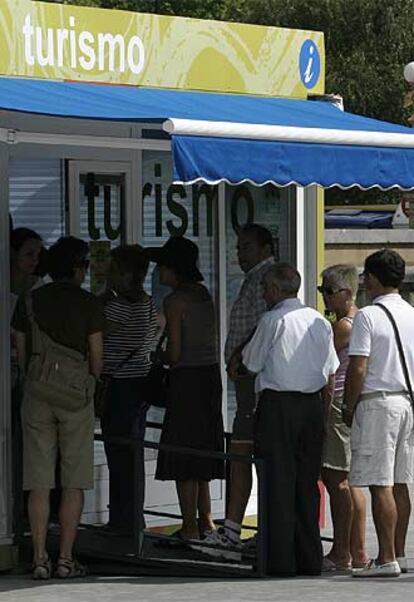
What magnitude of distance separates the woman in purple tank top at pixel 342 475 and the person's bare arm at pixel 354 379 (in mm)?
533

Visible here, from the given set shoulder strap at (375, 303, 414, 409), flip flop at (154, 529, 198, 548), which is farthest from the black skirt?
shoulder strap at (375, 303, 414, 409)

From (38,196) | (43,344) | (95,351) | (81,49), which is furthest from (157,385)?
(81,49)

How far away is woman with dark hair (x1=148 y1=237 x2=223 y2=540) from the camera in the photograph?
379 inches

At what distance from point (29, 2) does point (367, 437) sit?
116 inches

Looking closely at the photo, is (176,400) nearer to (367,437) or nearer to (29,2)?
(367,437)

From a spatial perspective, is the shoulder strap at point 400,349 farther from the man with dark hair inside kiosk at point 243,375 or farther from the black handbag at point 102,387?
the black handbag at point 102,387

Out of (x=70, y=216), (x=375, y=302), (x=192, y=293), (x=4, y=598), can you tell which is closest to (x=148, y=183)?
(x=70, y=216)

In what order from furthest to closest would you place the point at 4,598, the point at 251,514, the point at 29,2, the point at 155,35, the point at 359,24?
the point at 359,24
the point at 251,514
the point at 155,35
the point at 29,2
the point at 4,598

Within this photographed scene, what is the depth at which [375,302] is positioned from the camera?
910cm

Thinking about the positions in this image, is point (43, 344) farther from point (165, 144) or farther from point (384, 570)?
point (384, 570)

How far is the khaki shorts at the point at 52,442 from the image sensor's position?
912cm

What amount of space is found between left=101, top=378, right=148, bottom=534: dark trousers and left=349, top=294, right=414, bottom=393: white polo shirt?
1408mm

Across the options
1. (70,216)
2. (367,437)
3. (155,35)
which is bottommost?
(367,437)

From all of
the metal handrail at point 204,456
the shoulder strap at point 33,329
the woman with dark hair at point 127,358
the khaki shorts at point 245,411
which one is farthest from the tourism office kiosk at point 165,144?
the khaki shorts at point 245,411
